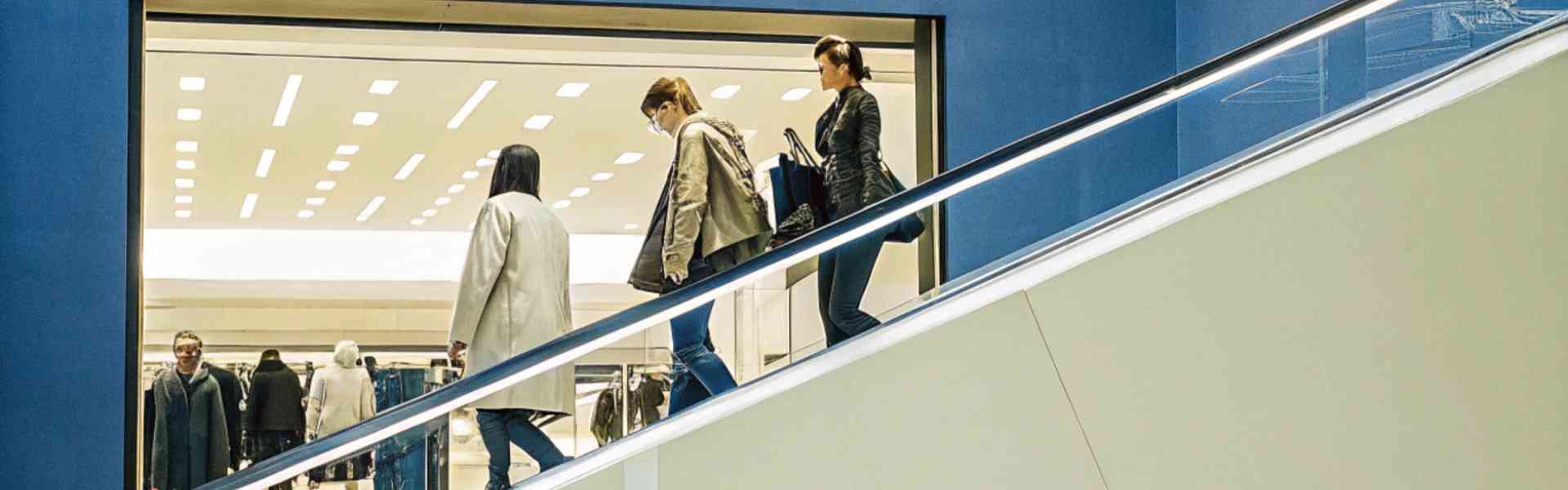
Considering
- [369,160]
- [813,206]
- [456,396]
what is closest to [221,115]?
[369,160]

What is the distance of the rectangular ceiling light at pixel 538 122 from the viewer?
873 cm

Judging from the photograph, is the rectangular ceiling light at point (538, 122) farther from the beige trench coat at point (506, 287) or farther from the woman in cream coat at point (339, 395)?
the beige trench coat at point (506, 287)

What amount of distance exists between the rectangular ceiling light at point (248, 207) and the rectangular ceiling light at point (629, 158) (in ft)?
5.78

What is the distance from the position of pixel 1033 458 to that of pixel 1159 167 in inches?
117

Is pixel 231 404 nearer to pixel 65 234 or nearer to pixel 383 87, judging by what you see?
pixel 65 234

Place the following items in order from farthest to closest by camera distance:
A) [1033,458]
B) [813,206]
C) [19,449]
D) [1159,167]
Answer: [19,449] < [1159,167] < [813,206] < [1033,458]

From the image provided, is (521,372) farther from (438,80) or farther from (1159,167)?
(438,80)

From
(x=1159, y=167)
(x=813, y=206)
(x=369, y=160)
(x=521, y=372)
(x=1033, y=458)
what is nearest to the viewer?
(x=521, y=372)

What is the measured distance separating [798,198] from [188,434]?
3.61m

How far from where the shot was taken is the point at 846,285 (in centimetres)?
460

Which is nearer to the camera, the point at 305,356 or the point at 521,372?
the point at 521,372

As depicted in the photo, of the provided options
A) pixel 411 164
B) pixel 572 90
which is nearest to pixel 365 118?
pixel 411 164

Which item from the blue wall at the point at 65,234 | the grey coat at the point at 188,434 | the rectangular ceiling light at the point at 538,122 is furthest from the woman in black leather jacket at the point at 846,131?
the grey coat at the point at 188,434

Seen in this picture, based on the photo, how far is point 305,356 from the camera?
807 cm
